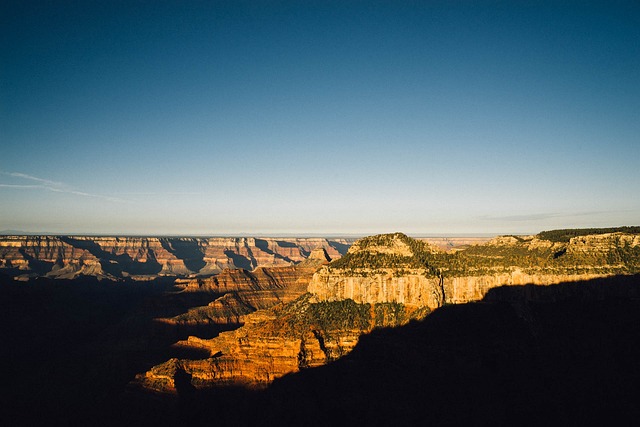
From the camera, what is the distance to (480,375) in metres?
64.4

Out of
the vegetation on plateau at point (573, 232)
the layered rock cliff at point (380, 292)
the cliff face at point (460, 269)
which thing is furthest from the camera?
the vegetation on plateau at point (573, 232)

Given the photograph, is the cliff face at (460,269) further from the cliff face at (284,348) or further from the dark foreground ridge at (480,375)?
the cliff face at (284,348)

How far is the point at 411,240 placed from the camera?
8931 cm

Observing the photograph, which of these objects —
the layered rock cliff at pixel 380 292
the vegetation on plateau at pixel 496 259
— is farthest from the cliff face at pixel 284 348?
the vegetation on plateau at pixel 496 259

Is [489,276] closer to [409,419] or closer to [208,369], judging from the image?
[409,419]

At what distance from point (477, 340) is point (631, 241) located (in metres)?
33.8

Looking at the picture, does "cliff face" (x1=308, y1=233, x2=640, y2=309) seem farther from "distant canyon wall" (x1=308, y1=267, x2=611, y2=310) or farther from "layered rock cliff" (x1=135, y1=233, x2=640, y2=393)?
"layered rock cliff" (x1=135, y1=233, x2=640, y2=393)

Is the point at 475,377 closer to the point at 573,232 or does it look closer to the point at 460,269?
the point at 460,269

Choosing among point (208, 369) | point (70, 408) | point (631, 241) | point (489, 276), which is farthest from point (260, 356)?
point (631, 241)

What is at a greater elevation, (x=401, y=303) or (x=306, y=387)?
(x=401, y=303)

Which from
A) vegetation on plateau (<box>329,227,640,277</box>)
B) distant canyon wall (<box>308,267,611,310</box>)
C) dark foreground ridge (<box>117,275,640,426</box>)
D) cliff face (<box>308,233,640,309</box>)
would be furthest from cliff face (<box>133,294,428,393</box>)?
vegetation on plateau (<box>329,227,640,277</box>)

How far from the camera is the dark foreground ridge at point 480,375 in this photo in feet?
195

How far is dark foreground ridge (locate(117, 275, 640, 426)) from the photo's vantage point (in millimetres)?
59469

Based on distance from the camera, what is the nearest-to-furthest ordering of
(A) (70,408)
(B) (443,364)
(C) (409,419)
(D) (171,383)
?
(C) (409,419) < (B) (443,364) < (D) (171,383) < (A) (70,408)
